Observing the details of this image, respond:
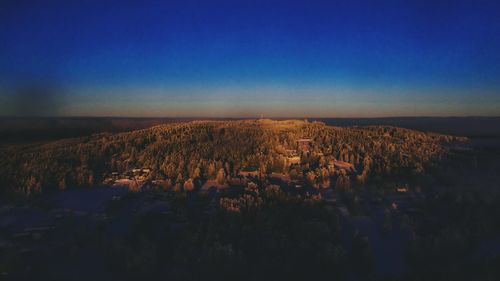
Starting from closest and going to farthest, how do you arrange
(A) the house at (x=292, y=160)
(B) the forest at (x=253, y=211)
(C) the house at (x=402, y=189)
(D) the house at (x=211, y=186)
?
(B) the forest at (x=253, y=211)
(C) the house at (x=402, y=189)
(D) the house at (x=211, y=186)
(A) the house at (x=292, y=160)

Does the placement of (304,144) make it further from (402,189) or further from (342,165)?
(402,189)

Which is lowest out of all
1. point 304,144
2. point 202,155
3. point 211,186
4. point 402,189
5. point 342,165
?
point 211,186

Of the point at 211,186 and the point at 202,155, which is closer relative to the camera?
the point at 211,186

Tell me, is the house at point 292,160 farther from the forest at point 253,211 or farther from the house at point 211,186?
the house at point 211,186

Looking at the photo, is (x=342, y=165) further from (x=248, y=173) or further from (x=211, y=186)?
(x=211, y=186)

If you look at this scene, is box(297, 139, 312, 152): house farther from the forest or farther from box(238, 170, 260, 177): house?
box(238, 170, 260, 177): house

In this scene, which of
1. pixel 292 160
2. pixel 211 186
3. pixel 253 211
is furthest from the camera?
pixel 292 160

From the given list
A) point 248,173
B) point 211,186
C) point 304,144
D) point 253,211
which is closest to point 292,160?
point 248,173

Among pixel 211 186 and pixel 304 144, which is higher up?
pixel 304 144

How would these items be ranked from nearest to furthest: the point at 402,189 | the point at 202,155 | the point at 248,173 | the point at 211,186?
the point at 402,189 → the point at 211,186 → the point at 248,173 → the point at 202,155

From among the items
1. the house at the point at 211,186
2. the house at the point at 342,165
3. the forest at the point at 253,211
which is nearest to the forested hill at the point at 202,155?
the forest at the point at 253,211
